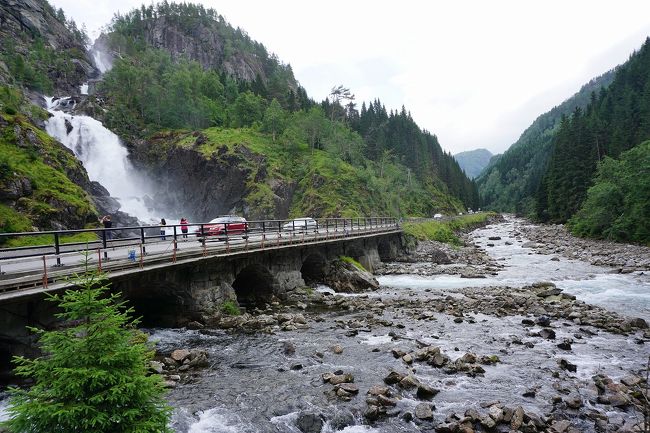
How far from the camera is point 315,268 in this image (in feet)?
109

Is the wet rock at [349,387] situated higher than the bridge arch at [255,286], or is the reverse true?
the bridge arch at [255,286]

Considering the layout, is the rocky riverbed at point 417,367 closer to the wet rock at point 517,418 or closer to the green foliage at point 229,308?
the wet rock at point 517,418

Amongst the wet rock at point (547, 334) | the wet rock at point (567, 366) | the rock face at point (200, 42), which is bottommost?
the wet rock at point (547, 334)

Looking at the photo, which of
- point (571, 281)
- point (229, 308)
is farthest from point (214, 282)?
point (571, 281)

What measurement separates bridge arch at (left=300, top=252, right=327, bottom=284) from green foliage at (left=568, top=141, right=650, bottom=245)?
42.8 meters

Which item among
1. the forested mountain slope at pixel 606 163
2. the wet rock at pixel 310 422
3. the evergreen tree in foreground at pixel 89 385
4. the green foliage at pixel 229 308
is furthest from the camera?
the forested mountain slope at pixel 606 163

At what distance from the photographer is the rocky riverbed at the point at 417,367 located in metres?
10.5

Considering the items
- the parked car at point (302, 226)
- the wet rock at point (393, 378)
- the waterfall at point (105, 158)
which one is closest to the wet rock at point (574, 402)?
the wet rock at point (393, 378)

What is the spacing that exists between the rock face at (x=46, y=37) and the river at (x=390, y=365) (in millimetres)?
108833

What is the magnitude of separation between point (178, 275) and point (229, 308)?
376cm

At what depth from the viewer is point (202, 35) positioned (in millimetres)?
183125

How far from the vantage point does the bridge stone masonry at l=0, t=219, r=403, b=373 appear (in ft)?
37.2

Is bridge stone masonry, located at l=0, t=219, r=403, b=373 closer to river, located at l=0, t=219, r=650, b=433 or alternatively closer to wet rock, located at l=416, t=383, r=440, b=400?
river, located at l=0, t=219, r=650, b=433

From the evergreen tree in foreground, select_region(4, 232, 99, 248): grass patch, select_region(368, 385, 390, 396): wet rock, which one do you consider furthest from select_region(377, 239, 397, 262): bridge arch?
the evergreen tree in foreground
